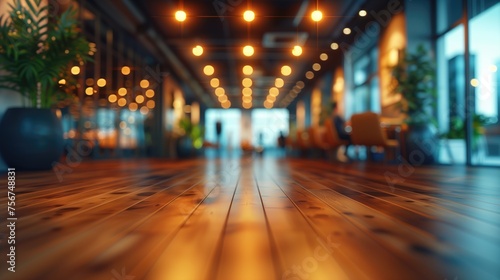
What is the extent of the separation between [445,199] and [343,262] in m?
1.28

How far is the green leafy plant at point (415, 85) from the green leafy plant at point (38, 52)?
453cm

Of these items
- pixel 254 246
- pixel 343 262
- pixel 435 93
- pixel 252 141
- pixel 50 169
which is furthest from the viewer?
pixel 252 141

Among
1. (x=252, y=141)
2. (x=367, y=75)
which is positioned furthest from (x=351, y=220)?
(x=252, y=141)

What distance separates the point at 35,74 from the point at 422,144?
4.94 metres

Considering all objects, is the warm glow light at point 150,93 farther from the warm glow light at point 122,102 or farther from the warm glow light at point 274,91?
the warm glow light at point 274,91

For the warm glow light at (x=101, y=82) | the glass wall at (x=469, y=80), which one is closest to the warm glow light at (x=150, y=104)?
the warm glow light at (x=101, y=82)

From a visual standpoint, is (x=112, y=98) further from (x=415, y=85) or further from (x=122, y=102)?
(x=415, y=85)

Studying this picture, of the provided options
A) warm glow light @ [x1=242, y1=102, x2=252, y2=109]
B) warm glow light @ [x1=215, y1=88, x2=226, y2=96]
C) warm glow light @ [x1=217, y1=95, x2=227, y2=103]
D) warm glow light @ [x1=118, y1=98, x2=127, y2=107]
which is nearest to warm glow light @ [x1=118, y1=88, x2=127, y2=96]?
Result: warm glow light @ [x1=118, y1=98, x2=127, y2=107]

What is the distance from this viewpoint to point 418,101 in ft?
19.4

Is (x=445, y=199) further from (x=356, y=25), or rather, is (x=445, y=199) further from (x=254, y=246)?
(x=356, y=25)

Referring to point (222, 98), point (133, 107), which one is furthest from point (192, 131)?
point (222, 98)

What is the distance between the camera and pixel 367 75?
956cm

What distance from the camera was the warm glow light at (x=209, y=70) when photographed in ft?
40.1

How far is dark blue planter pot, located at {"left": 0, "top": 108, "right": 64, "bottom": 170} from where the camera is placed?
11.9 feet
